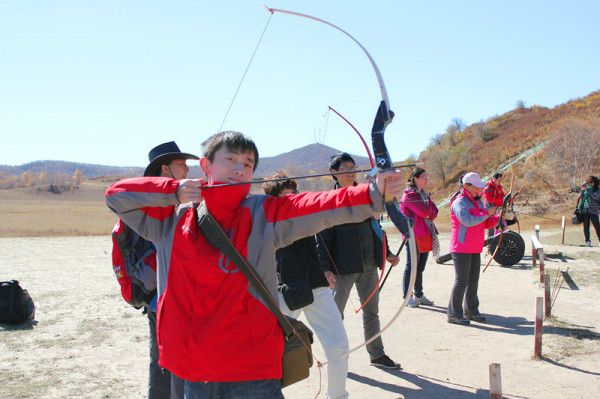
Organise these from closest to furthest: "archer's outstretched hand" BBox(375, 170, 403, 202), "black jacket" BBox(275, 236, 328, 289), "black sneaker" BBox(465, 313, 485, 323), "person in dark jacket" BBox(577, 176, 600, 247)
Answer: "archer's outstretched hand" BBox(375, 170, 403, 202), "black jacket" BBox(275, 236, 328, 289), "black sneaker" BBox(465, 313, 485, 323), "person in dark jacket" BBox(577, 176, 600, 247)

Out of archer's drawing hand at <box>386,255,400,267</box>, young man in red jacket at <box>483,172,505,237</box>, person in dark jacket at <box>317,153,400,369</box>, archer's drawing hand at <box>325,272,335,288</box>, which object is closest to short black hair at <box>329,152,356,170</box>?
person in dark jacket at <box>317,153,400,369</box>

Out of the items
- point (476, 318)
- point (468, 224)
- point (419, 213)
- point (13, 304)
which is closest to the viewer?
point (468, 224)

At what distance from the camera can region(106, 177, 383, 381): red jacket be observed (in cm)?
233

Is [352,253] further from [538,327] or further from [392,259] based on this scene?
[538,327]

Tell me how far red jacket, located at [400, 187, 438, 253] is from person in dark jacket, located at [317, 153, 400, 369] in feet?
7.58

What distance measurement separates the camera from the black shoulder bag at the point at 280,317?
A: 236cm

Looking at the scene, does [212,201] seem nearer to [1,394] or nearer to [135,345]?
[1,394]

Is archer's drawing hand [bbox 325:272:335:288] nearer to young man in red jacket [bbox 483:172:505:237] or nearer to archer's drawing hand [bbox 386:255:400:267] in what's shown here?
archer's drawing hand [bbox 386:255:400:267]

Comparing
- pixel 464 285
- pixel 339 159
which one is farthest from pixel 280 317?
pixel 464 285

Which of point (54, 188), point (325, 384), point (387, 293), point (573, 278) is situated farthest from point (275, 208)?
point (54, 188)

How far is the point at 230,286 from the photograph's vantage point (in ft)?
7.82

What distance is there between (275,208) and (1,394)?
13.2 feet

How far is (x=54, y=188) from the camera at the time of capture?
385 ft

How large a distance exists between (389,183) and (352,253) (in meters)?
3.19
